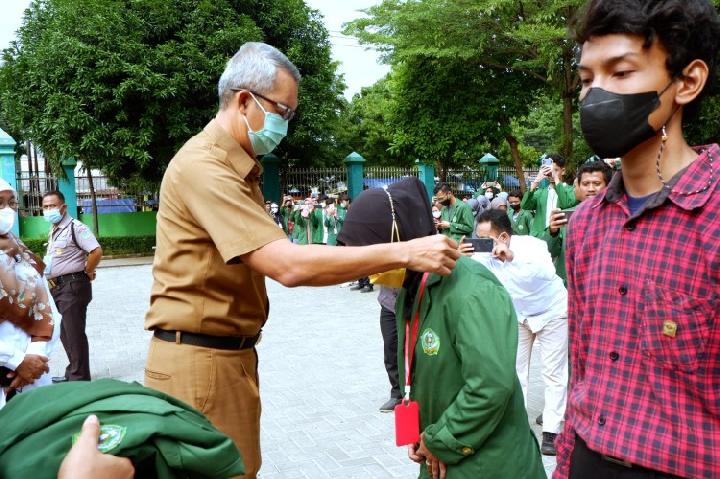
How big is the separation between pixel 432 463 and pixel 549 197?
4.46m

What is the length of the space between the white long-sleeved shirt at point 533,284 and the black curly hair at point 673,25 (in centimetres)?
323

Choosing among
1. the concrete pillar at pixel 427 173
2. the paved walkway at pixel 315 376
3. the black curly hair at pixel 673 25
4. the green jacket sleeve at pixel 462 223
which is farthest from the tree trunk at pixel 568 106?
the black curly hair at pixel 673 25

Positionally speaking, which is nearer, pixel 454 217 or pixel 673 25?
pixel 673 25

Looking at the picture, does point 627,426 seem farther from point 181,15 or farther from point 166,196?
point 181,15

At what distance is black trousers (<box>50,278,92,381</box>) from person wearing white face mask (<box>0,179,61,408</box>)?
2.90m

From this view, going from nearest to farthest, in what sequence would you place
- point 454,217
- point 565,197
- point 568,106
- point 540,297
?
point 540,297 → point 565,197 → point 454,217 → point 568,106

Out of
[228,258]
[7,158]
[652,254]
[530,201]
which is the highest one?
[7,158]

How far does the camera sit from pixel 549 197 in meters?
6.32

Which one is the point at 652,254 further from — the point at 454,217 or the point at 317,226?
the point at 317,226

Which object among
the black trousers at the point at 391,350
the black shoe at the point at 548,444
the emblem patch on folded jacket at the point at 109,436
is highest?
the emblem patch on folded jacket at the point at 109,436

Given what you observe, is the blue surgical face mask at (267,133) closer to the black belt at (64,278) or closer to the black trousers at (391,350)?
the black trousers at (391,350)

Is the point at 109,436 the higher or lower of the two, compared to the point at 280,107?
lower

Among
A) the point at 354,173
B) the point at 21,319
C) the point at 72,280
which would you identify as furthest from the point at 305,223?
the point at 21,319

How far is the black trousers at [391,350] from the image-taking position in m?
5.73
